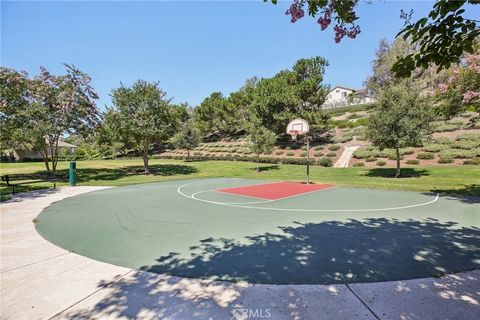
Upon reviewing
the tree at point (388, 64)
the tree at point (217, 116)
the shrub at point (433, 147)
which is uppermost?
the tree at point (388, 64)

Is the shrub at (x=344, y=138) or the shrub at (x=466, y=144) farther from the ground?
the shrub at (x=344, y=138)

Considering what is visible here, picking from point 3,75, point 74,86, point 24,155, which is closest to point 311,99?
point 74,86

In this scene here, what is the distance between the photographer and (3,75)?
1764 centimetres

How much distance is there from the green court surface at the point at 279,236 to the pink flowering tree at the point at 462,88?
4.03 meters

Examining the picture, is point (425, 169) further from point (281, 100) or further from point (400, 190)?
point (281, 100)

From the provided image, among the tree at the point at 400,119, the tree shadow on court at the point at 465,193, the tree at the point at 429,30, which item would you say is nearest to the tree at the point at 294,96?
the tree at the point at 400,119

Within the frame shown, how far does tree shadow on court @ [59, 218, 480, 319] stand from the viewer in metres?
Result: 3.71

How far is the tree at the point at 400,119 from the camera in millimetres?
17391

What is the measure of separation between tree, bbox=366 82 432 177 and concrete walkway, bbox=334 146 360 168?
28.3ft

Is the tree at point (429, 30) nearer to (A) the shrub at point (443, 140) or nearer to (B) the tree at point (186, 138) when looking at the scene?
(A) the shrub at point (443, 140)

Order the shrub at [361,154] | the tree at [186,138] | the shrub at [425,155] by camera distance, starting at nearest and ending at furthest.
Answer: the shrub at [425,155]
the shrub at [361,154]
the tree at [186,138]

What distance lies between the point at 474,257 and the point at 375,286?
2.79 meters

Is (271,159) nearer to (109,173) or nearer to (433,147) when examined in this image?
(433,147)

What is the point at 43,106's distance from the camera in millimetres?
18641
